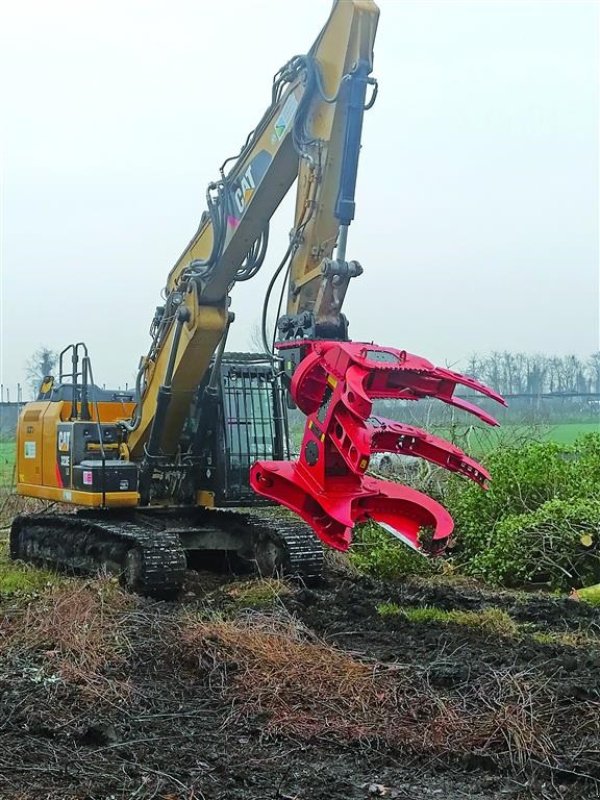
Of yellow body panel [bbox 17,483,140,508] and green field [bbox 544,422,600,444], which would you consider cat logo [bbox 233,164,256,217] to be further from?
green field [bbox 544,422,600,444]

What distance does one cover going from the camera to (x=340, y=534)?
6.95 m

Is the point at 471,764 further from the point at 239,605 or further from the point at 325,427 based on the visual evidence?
the point at 239,605

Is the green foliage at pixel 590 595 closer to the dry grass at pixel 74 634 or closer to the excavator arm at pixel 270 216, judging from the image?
the excavator arm at pixel 270 216

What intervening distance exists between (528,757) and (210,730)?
163cm

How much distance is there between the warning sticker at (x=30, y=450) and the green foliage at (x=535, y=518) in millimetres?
4786

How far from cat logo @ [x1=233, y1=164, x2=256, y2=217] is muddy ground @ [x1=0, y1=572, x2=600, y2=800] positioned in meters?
3.51

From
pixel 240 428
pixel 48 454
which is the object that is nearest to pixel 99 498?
pixel 48 454

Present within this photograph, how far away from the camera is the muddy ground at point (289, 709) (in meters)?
4.47

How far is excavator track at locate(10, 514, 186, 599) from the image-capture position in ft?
28.9

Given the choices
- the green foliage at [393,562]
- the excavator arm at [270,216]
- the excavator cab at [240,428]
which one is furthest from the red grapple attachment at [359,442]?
the green foliage at [393,562]

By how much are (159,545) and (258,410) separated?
1937mm

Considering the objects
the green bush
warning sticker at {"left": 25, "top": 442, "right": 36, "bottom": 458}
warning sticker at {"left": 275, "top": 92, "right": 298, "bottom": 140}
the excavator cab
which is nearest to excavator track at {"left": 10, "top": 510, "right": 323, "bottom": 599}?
the excavator cab

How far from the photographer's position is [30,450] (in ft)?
37.3

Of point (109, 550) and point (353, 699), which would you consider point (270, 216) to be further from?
point (353, 699)
